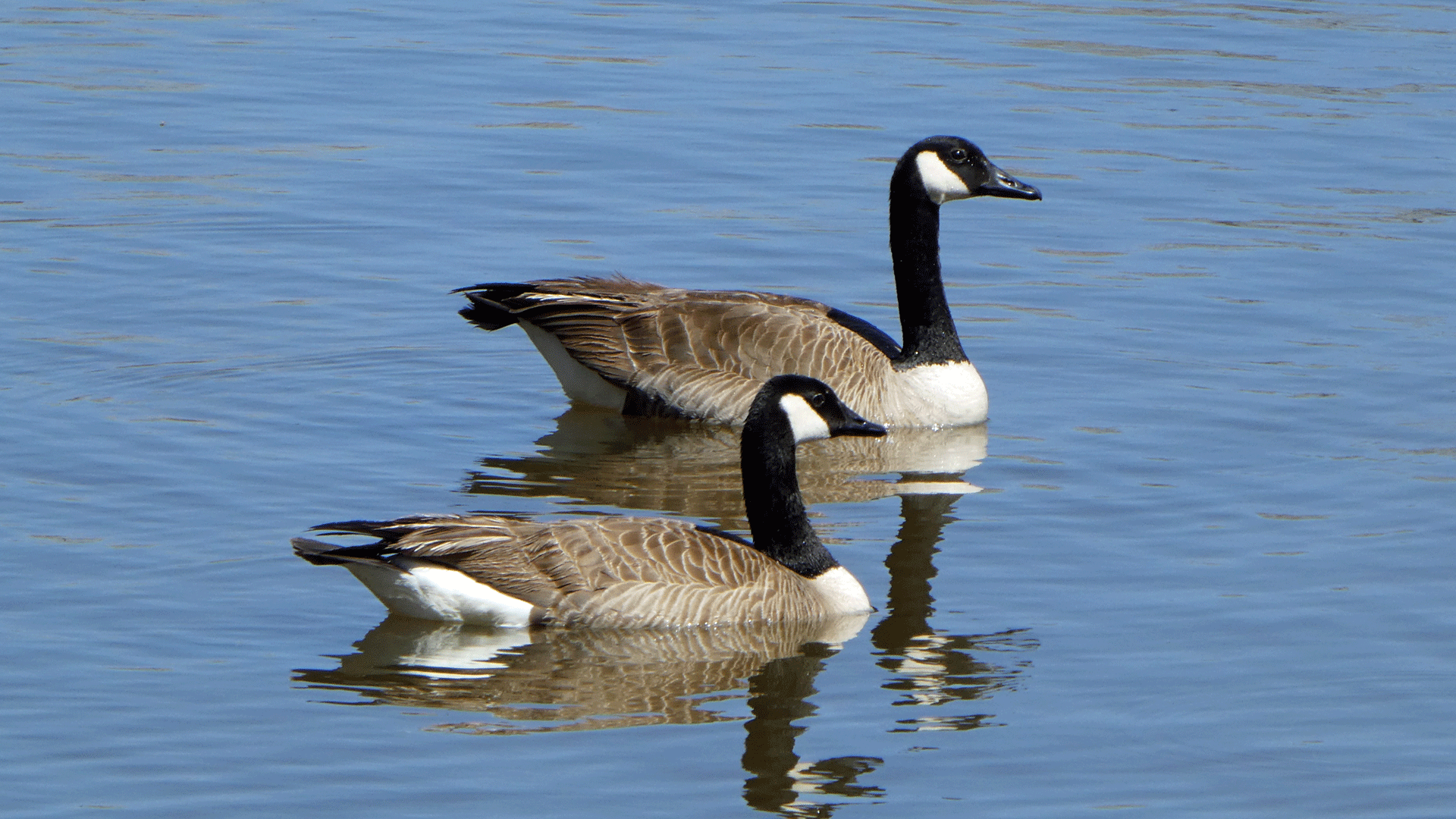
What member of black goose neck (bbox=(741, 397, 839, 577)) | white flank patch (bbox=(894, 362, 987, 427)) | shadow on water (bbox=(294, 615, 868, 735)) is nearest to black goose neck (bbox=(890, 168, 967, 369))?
white flank patch (bbox=(894, 362, 987, 427))

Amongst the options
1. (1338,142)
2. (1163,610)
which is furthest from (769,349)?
(1338,142)

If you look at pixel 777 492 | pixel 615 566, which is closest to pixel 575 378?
pixel 777 492

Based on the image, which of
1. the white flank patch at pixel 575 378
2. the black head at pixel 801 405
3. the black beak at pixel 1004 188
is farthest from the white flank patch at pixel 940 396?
the black head at pixel 801 405

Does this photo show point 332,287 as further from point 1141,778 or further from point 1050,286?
point 1141,778

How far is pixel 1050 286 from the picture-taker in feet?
54.4

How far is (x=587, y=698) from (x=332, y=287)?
7820mm

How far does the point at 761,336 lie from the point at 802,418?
3.60 meters

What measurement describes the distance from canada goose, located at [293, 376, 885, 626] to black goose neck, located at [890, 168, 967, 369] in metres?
4.23

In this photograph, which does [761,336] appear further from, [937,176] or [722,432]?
[937,176]

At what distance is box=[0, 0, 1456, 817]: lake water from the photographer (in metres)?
8.72

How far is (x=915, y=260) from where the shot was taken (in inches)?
580

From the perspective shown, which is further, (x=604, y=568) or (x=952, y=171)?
(x=952, y=171)

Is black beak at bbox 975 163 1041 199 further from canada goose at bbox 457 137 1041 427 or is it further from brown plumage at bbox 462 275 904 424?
brown plumage at bbox 462 275 904 424

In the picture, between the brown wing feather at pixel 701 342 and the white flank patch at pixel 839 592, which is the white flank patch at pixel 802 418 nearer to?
the white flank patch at pixel 839 592
